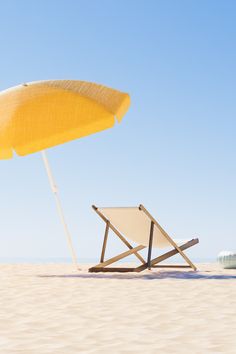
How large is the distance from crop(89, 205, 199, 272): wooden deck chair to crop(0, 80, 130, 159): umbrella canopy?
1486 mm

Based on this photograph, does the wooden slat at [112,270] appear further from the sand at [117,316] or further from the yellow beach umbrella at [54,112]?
the yellow beach umbrella at [54,112]

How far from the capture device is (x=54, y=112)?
7.41m

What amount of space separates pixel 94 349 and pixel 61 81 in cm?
474

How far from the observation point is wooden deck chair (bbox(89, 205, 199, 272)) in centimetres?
843

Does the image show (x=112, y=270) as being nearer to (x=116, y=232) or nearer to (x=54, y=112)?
(x=116, y=232)

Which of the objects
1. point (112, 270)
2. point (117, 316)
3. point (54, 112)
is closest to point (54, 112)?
point (54, 112)

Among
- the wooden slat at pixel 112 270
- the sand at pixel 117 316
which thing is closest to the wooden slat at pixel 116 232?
the wooden slat at pixel 112 270

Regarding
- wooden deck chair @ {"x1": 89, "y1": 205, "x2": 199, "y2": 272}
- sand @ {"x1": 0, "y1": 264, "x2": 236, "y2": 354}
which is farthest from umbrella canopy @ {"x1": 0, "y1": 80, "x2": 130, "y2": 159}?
sand @ {"x1": 0, "y1": 264, "x2": 236, "y2": 354}

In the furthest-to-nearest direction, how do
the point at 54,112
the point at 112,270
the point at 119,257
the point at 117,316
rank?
the point at 119,257
the point at 112,270
the point at 54,112
the point at 117,316

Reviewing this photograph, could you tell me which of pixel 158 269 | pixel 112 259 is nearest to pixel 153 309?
pixel 112 259

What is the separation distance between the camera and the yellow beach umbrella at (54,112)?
7.25m

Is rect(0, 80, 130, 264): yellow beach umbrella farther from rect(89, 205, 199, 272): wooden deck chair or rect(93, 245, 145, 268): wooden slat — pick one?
rect(93, 245, 145, 268): wooden slat

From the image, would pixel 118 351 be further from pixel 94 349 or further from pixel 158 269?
pixel 158 269

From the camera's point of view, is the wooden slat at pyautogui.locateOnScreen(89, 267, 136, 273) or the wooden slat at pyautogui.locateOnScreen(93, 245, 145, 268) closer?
the wooden slat at pyautogui.locateOnScreen(89, 267, 136, 273)
